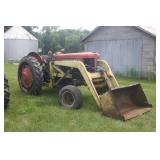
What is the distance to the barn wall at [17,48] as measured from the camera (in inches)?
907

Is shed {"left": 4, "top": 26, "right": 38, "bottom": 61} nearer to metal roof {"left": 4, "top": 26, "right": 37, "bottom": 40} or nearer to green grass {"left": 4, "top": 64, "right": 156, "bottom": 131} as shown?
metal roof {"left": 4, "top": 26, "right": 37, "bottom": 40}

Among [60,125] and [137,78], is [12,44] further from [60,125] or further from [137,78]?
[60,125]

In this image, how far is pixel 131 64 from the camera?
13664mm

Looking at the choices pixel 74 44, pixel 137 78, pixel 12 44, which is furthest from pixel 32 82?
pixel 74 44

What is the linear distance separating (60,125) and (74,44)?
73.9 feet

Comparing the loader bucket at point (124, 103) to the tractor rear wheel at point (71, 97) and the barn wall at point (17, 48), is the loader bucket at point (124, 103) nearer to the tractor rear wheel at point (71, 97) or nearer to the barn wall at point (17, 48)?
the tractor rear wheel at point (71, 97)

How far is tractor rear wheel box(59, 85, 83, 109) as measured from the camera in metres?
5.95

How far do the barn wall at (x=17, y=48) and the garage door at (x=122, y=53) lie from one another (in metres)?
9.94

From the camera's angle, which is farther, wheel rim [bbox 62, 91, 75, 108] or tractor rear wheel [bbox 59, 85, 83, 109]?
wheel rim [bbox 62, 91, 75, 108]

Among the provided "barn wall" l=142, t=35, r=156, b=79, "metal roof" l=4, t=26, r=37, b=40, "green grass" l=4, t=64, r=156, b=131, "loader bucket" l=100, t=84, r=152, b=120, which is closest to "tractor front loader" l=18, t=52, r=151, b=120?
"loader bucket" l=100, t=84, r=152, b=120

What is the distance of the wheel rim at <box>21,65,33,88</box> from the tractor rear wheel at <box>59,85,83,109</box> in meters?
1.46

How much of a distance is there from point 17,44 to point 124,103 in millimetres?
19864

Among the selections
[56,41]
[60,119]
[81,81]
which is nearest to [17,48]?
[56,41]

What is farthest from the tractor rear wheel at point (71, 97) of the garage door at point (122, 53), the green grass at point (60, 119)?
the garage door at point (122, 53)
